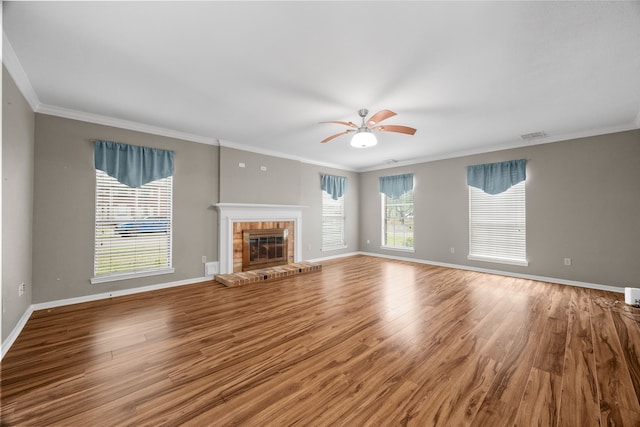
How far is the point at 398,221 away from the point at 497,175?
246 cm

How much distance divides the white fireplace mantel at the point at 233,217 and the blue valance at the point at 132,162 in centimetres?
106

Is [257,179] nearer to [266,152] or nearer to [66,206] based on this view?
[266,152]

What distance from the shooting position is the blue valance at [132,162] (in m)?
3.55

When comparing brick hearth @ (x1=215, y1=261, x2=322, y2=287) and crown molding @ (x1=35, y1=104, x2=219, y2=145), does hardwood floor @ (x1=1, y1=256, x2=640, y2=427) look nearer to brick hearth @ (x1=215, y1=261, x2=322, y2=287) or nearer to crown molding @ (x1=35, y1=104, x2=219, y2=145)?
brick hearth @ (x1=215, y1=261, x2=322, y2=287)

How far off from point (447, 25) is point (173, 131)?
13.4 feet

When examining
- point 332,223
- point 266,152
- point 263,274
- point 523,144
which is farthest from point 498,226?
point 266,152

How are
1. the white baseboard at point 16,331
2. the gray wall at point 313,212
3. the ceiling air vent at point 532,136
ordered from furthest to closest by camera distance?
1. the gray wall at point 313,212
2. the ceiling air vent at point 532,136
3. the white baseboard at point 16,331

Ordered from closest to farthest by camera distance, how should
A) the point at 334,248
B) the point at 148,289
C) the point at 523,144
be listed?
1. the point at 148,289
2. the point at 523,144
3. the point at 334,248

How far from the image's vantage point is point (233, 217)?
15.7 feet

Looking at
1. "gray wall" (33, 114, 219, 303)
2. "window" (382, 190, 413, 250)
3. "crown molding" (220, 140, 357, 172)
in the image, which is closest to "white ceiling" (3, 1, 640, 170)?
"gray wall" (33, 114, 219, 303)

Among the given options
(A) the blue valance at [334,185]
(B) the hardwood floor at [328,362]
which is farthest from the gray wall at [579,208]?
(A) the blue valance at [334,185]

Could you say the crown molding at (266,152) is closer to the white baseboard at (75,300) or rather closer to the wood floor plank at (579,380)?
the white baseboard at (75,300)

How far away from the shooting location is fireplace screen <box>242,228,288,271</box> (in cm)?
494

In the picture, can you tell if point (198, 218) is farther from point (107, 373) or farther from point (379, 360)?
point (379, 360)
